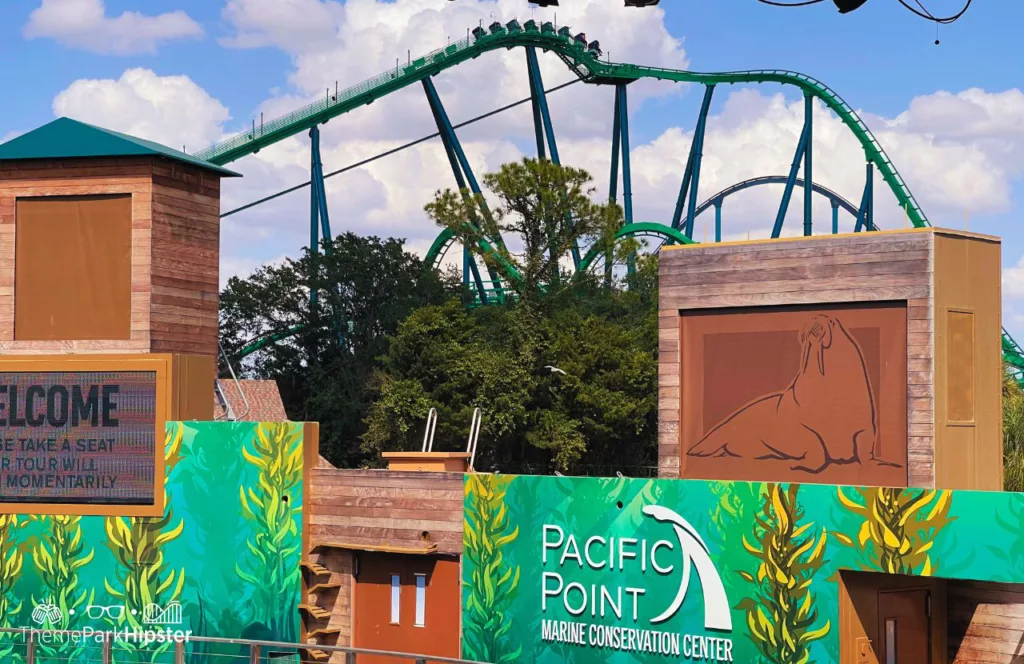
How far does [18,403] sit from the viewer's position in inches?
806

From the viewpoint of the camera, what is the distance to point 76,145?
20.4m

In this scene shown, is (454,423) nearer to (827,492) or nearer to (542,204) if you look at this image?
(542,204)

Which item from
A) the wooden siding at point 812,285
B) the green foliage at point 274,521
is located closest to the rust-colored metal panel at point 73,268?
the green foliage at point 274,521

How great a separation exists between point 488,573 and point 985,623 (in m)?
6.38

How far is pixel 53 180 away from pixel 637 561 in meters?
10.8

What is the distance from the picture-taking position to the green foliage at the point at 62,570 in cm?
2006

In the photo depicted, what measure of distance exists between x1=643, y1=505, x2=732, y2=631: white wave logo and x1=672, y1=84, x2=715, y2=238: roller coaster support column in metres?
37.0

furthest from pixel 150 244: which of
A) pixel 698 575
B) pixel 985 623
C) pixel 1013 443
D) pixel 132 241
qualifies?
pixel 1013 443

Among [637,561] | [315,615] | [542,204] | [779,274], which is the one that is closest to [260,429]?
[315,615]

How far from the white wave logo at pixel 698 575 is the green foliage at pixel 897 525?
1.71m

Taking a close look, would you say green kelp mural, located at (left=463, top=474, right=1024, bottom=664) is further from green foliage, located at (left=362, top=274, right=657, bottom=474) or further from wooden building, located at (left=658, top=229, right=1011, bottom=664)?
green foliage, located at (left=362, top=274, right=657, bottom=474)
